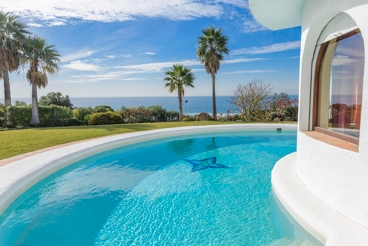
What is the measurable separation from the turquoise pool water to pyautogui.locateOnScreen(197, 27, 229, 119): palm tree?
562 inches

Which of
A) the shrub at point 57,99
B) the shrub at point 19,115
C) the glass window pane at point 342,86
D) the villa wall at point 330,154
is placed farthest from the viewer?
the shrub at point 57,99

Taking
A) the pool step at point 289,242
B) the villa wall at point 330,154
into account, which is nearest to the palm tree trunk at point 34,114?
the villa wall at point 330,154

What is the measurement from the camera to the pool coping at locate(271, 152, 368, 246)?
2.73 m

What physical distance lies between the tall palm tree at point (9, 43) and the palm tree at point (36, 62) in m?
0.71

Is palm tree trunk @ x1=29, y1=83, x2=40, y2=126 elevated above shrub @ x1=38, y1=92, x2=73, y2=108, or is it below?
below

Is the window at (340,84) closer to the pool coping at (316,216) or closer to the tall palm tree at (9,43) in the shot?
the pool coping at (316,216)

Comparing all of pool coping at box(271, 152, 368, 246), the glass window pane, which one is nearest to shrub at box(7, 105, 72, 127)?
pool coping at box(271, 152, 368, 246)

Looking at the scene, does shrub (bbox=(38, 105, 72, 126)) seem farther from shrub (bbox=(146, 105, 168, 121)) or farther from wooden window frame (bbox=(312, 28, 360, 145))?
wooden window frame (bbox=(312, 28, 360, 145))

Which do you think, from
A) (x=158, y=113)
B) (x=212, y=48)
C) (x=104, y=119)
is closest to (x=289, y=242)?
(x=104, y=119)

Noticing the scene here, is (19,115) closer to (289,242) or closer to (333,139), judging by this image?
(289,242)

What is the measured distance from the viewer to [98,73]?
4494cm

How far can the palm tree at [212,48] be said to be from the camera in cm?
2080

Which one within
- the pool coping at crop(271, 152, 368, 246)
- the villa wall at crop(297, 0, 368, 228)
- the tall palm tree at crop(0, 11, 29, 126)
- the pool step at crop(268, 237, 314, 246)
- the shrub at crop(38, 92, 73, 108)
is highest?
the tall palm tree at crop(0, 11, 29, 126)

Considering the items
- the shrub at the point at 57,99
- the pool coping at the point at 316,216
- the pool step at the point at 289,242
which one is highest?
the shrub at the point at 57,99
